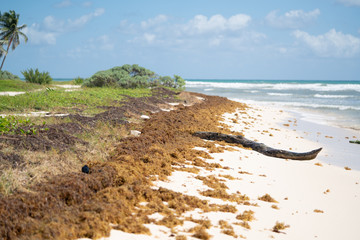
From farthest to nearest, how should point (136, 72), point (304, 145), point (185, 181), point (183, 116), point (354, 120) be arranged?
point (136, 72) < point (354, 120) < point (183, 116) < point (304, 145) < point (185, 181)

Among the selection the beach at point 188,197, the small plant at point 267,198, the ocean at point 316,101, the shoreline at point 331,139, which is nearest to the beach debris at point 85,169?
the beach at point 188,197

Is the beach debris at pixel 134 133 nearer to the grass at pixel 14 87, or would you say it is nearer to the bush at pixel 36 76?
the grass at pixel 14 87

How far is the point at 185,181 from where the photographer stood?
5.40 m

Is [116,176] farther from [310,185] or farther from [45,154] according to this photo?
[310,185]

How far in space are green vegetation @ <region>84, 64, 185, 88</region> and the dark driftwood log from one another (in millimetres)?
15227

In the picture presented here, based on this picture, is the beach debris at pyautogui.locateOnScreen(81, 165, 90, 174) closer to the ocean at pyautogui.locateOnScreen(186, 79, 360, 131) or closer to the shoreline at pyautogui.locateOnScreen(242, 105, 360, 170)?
the shoreline at pyautogui.locateOnScreen(242, 105, 360, 170)

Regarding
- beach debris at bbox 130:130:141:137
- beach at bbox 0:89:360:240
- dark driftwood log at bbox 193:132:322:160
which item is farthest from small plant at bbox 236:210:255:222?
beach debris at bbox 130:130:141:137

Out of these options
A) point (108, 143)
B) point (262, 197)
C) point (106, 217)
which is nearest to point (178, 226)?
point (106, 217)

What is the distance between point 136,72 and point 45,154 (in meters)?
21.4

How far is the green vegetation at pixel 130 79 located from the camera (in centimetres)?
2322

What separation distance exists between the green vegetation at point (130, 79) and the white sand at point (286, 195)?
658 inches

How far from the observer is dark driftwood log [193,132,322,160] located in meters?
7.77

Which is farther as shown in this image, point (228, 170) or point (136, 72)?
point (136, 72)

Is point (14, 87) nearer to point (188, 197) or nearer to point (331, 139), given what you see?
point (331, 139)
